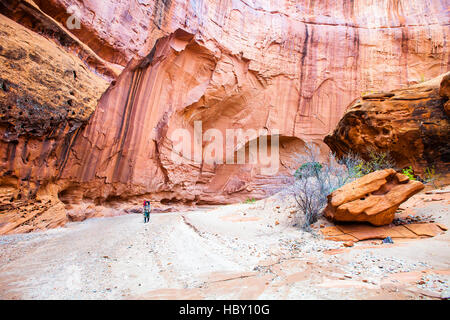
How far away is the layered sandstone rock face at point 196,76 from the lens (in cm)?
899

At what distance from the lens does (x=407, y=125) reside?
27.9 feet

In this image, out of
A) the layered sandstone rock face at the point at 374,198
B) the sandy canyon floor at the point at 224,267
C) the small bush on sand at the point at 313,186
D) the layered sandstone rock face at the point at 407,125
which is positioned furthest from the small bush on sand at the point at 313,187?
the layered sandstone rock face at the point at 407,125

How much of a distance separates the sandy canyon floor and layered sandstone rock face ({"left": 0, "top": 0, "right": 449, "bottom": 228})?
178 inches

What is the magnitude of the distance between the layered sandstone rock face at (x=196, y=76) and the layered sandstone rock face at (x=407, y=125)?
27.2ft

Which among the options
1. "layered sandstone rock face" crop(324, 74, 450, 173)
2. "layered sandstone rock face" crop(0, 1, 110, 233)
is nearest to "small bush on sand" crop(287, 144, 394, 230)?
"layered sandstone rock face" crop(324, 74, 450, 173)

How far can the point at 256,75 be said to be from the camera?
1759cm

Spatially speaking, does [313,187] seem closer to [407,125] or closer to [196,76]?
[407,125]

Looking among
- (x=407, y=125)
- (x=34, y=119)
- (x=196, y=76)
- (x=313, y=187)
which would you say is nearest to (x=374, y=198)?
(x=313, y=187)

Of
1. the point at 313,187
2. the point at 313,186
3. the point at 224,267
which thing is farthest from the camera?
the point at 313,186

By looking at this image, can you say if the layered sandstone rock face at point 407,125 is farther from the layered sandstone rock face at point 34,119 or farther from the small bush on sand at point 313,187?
the layered sandstone rock face at point 34,119

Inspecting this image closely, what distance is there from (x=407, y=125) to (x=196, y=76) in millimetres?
11939

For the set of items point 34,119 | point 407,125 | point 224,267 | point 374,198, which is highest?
point 407,125
